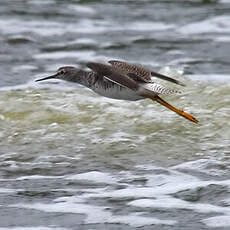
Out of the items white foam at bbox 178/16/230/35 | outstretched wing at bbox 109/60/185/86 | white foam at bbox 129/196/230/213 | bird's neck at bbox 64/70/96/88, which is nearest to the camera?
white foam at bbox 129/196/230/213

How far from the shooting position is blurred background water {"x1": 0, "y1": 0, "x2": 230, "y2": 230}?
21.6 feet

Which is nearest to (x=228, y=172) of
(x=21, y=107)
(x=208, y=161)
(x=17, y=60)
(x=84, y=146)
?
(x=208, y=161)

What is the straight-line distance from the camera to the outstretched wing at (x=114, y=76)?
26.0 feet

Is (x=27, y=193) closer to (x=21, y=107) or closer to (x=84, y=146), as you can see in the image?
(x=84, y=146)

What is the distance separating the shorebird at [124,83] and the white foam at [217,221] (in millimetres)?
1885

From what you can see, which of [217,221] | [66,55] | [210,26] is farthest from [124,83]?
[210,26]

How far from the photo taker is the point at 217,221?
20.6ft

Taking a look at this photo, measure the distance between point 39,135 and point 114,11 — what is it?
5.40m

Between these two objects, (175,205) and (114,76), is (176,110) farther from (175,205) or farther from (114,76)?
(175,205)

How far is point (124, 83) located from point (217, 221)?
2.01 meters

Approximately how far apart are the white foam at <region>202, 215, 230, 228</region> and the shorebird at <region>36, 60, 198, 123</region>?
1.88 metres

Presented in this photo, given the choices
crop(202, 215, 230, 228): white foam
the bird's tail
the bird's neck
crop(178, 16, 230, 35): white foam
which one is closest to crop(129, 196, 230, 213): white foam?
crop(202, 215, 230, 228): white foam

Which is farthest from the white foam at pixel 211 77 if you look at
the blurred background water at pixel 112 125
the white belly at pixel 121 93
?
the white belly at pixel 121 93

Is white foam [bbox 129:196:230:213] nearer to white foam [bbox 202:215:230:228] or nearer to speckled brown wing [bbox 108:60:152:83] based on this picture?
white foam [bbox 202:215:230:228]
